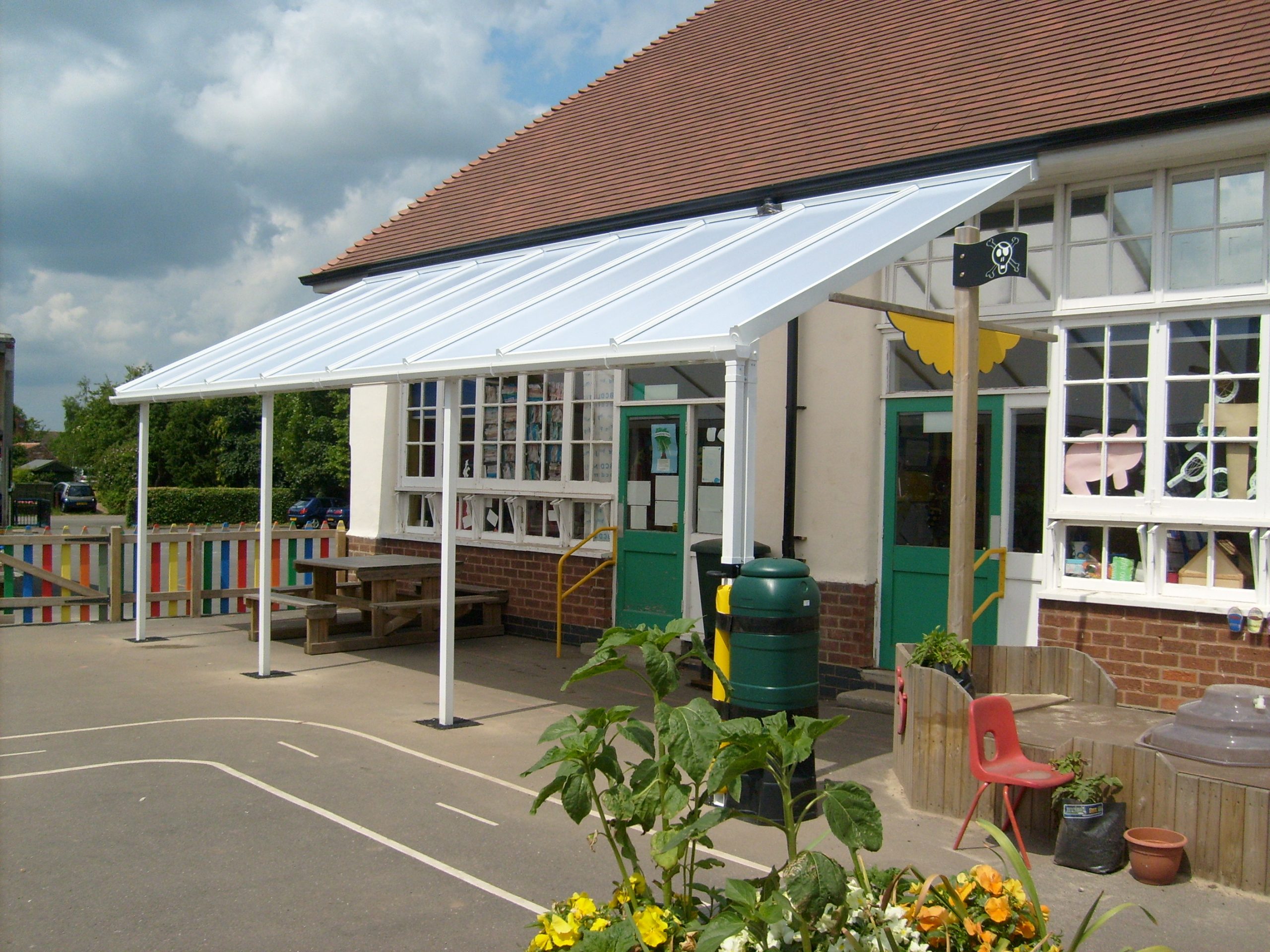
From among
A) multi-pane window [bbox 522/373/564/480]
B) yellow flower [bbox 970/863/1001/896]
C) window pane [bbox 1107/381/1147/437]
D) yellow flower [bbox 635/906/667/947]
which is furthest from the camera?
multi-pane window [bbox 522/373/564/480]

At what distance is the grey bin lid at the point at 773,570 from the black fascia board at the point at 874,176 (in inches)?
154

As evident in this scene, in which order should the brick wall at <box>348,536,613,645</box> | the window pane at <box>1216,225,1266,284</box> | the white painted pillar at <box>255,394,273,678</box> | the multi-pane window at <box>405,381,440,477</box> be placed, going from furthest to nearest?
1. the multi-pane window at <box>405,381,440,477</box>
2. the brick wall at <box>348,536,613,645</box>
3. the white painted pillar at <box>255,394,273,678</box>
4. the window pane at <box>1216,225,1266,284</box>

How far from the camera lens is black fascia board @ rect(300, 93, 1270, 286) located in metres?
7.01

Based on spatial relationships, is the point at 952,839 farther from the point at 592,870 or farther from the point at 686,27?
the point at 686,27

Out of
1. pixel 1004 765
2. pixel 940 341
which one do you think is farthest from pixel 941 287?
pixel 1004 765

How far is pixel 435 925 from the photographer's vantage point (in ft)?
14.1

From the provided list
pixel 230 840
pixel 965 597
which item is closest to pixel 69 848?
pixel 230 840

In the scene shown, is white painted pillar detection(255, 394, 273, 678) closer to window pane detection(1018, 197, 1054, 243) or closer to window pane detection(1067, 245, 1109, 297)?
window pane detection(1018, 197, 1054, 243)

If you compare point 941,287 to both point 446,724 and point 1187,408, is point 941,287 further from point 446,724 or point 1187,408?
point 446,724

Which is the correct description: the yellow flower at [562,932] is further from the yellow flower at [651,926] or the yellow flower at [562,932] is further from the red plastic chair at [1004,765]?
the red plastic chair at [1004,765]

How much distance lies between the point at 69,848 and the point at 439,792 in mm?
1895

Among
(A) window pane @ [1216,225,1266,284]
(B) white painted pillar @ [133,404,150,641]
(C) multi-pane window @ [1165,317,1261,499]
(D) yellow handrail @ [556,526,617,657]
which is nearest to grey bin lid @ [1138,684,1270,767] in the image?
(C) multi-pane window @ [1165,317,1261,499]

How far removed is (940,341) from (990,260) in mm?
1100

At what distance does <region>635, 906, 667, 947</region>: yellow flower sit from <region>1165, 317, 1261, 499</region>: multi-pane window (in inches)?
248
